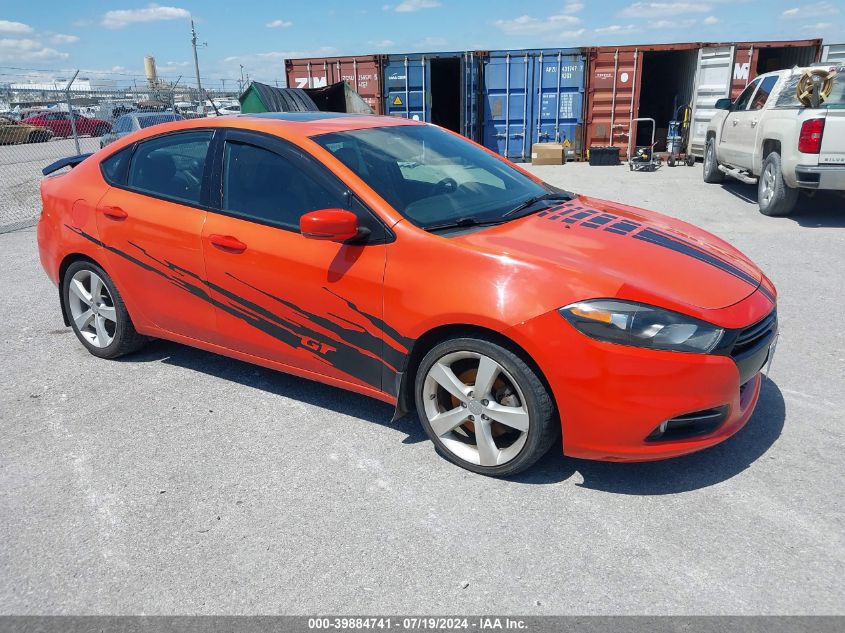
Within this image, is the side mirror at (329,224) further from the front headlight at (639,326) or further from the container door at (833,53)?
the container door at (833,53)

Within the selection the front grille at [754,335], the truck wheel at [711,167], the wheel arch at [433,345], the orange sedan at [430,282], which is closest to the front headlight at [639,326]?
the orange sedan at [430,282]

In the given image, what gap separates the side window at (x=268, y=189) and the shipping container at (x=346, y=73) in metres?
14.2

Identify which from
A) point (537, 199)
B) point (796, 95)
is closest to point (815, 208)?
point (796, 95)

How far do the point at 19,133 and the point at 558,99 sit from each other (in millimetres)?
A: 14782

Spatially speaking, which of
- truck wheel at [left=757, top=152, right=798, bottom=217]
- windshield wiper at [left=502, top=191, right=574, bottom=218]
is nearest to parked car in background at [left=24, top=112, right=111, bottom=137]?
truck wheel at [left=757, top=152, right=798, bottom=217]

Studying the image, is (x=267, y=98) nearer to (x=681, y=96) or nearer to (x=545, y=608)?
(x=681, y=96)

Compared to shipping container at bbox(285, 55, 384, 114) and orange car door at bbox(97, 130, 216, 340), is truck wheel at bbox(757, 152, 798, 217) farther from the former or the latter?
shipping container at bbox(285, 55, 384, 114)

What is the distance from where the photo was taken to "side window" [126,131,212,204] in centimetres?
376

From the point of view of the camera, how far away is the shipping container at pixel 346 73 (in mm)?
17109

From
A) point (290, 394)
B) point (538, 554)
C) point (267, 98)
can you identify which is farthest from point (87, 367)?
point (267, 98)

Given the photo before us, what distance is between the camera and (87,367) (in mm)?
4395

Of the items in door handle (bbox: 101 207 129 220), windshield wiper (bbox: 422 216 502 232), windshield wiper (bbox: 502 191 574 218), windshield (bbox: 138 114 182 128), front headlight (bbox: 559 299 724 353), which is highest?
windshield (bbox: 138 114 182 128)

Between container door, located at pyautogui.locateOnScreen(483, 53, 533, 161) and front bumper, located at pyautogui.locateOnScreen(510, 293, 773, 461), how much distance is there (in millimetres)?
14529

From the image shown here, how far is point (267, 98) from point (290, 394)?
11135mm
